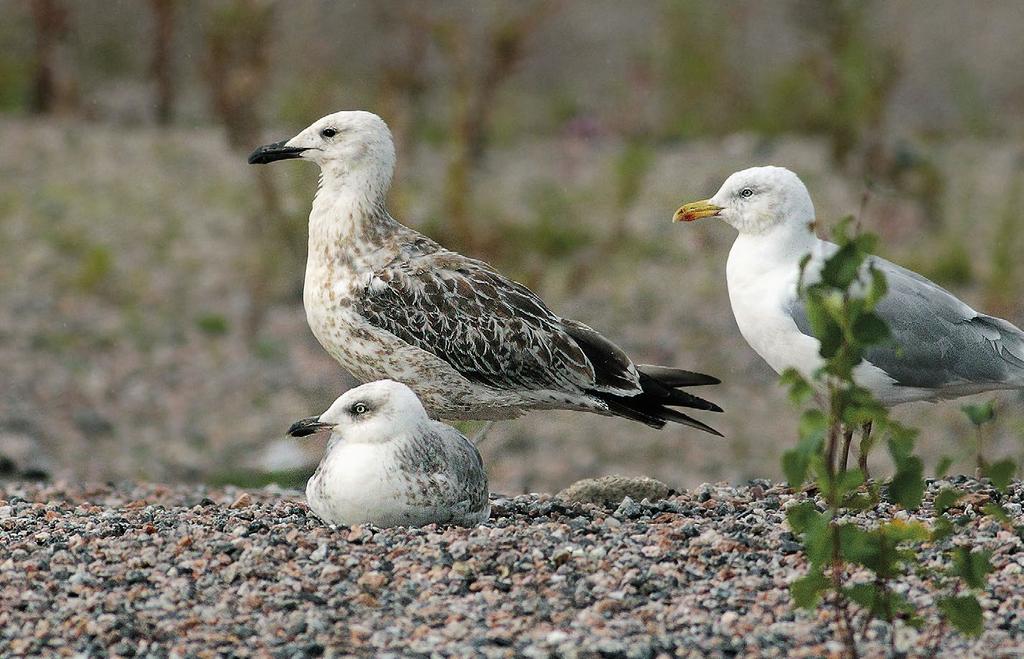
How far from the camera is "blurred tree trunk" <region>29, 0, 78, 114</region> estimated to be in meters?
12.5

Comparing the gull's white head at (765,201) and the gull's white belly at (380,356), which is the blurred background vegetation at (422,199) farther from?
the gull's white head at (765,201)

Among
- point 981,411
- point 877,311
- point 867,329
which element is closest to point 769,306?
point 877,311

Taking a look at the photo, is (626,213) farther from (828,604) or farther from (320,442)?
(828,604)

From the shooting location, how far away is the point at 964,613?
3.63 metres

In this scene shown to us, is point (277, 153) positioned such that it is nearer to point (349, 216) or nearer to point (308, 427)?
point (349, 216)

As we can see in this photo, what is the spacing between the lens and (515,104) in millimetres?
15781

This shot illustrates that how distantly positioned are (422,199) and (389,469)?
710 centimetres

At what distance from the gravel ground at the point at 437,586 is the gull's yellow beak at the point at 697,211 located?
109 cm

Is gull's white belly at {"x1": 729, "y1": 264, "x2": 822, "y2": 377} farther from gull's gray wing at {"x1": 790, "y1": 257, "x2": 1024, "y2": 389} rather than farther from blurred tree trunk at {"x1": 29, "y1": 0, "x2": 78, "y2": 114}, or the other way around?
blurred tree trunk at {"x1": 29, "y1": 0, "x2": 78, "y2": 114}

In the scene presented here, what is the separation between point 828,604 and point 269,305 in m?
6.76

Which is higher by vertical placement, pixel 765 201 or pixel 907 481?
pixel 765 201

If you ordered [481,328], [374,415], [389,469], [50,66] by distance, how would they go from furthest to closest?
[50,66] → [481,328] → [374,415] → [389,469]

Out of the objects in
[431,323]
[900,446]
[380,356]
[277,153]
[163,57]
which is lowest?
[900,446]

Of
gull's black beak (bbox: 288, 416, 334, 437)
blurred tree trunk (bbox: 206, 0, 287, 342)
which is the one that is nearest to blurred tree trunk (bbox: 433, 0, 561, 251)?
blurred tree trunk (bbox: 206, 0, 287, 342)
